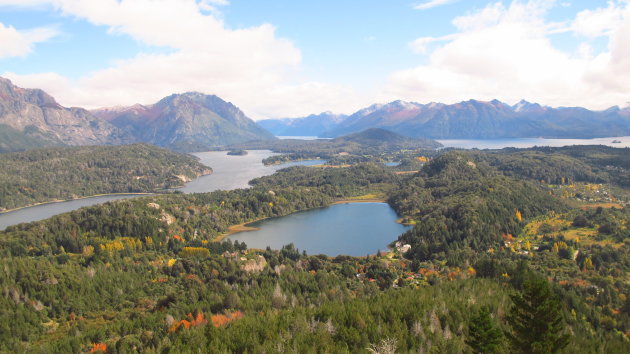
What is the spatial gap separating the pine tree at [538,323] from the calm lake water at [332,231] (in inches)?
3132

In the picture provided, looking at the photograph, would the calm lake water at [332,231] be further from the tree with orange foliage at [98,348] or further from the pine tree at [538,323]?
the pine tree at [538,323]

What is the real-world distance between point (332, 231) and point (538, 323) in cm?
10940

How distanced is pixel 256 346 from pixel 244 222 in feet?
364

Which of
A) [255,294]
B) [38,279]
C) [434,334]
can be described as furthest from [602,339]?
[38,279]

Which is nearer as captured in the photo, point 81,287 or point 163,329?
point 163,329

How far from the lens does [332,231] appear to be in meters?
148

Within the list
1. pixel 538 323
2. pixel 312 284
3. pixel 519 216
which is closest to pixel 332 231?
pixel 312 284

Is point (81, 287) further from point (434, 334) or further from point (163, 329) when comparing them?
point (434, 334)

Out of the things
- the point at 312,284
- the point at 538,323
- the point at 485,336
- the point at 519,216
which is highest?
the point at 538,323

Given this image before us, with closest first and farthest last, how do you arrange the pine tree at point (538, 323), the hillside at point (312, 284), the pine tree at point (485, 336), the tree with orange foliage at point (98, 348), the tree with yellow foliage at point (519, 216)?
the pine tree at point (538, 323) < the pine tree at point (485, 336) < the hillside at point (312, 284) < the tree with orange foliage at point (98, 348) < the tree with yellow foliage at point (519, 216)

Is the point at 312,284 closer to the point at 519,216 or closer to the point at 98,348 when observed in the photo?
the point at 98,348

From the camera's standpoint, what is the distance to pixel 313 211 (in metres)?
187

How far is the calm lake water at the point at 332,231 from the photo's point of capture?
12794 centimetres

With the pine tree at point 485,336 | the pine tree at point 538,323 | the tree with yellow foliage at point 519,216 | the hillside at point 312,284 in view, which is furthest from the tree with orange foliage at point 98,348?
the tree with yellow foliage at point 519,216
